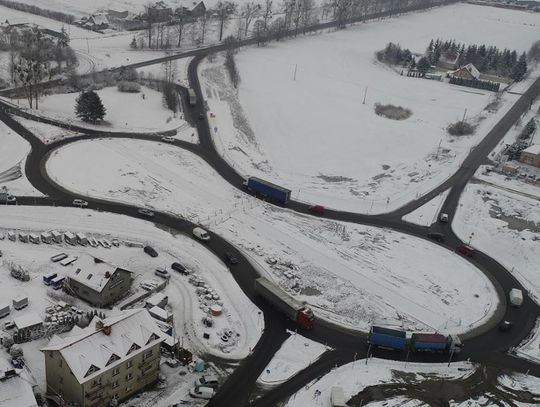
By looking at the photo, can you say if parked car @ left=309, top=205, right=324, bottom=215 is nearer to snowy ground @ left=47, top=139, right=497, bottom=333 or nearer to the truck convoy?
snowy ground @ left=47, top=139, right=497, bottom=333

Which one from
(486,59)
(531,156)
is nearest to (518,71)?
(486,59)

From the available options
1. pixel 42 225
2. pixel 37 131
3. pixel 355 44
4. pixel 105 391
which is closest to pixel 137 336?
pixel 105 391

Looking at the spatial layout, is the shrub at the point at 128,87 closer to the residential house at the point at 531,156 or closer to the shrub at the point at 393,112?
the shrub at the point at 393,112

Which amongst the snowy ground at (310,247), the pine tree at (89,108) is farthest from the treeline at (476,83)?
the pine tree at (89,108)

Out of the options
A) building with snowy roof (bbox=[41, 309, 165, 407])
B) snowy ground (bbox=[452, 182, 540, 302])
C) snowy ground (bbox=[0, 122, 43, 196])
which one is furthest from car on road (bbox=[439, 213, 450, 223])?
snowy ground (bbox=[0, 122, 43, 196])

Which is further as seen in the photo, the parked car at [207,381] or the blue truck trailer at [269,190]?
the blue truck trailer at [269,190]

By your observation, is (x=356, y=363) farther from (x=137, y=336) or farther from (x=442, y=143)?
(x=442, y=143)

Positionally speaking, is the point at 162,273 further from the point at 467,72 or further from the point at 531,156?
the point at 467,72

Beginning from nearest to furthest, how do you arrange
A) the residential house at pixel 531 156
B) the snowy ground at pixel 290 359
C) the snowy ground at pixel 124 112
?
the snowy ground at pixel 290 359, the snowy ground at pixel 124 112, the residential house at pixel 531 156
